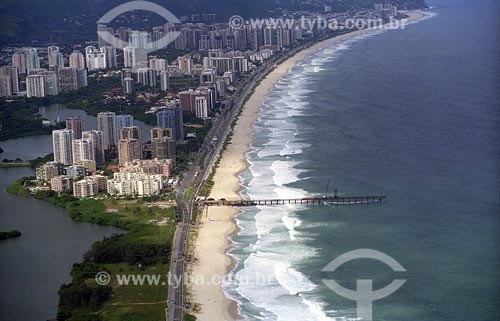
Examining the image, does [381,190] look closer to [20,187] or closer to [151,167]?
[151,167]

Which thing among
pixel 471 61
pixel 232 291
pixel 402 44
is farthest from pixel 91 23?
pixel 232 291

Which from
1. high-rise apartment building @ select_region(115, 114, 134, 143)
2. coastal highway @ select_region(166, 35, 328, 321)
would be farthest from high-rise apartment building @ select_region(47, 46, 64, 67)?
high-rise apartment building @ select_region(115, 114, 134, 143)

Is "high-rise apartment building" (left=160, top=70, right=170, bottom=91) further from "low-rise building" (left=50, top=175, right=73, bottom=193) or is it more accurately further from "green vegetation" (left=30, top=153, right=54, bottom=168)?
"low-rise building" (left=50, top=175, right=73, bottom=193)

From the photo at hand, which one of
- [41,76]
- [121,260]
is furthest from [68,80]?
[121,260]

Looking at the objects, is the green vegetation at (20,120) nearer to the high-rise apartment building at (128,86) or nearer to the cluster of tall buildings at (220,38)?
the high-rise apartment building at (128,86)

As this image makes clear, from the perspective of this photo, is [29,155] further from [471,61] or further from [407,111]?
[471,61]

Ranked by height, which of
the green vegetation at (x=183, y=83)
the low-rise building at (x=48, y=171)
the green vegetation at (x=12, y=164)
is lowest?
the green vegetation at (x=12, y=164)

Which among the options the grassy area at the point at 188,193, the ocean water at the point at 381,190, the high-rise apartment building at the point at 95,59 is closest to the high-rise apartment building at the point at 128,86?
the ocean water at the point at 381,190
